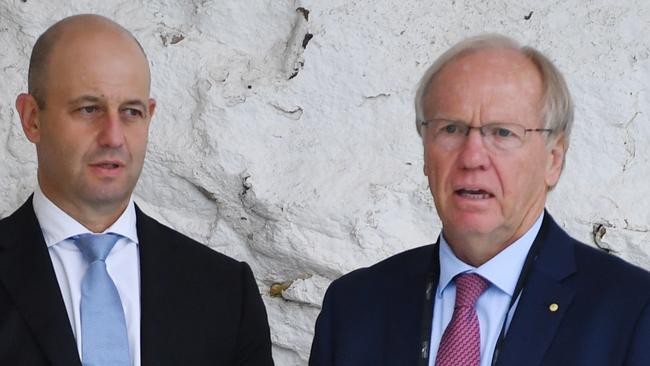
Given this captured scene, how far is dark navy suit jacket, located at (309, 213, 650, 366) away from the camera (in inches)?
83.5

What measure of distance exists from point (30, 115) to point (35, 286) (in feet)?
1.08

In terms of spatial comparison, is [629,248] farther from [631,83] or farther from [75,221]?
[75,221]

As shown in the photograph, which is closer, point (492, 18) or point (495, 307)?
point (495, 307)

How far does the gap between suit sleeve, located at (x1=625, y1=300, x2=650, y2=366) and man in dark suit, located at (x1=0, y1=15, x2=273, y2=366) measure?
2.54ft

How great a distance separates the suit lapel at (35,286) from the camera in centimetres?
229

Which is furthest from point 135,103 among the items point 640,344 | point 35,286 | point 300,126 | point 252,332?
point 640,344

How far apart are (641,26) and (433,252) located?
80 centimetres

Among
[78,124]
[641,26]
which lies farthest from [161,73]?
[641,26]

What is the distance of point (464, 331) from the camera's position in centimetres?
221

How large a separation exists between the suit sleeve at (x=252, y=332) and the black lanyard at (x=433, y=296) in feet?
1.28

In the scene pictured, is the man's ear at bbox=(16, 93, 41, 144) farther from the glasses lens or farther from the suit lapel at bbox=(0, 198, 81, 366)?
the glasses lens

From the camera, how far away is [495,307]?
2232 millimetres

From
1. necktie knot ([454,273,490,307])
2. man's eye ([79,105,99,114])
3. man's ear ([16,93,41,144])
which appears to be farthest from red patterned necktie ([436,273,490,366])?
man's ear ([16,93,41,144])

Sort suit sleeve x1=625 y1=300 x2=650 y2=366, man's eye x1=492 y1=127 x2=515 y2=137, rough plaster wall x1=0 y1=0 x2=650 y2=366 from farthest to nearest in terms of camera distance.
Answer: rough plaster wall x1=0 y1=0 x2=650 y2=366, man's eye x1=492 y1=127 x2=515 y2=137, suit sleeve x1=625 y1=300 x2=650 y2=366
